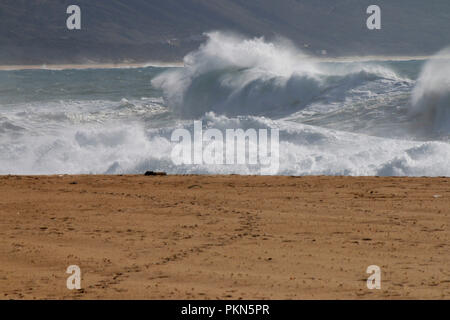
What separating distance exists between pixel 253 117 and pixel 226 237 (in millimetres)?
10101

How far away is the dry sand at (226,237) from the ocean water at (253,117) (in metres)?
2.46

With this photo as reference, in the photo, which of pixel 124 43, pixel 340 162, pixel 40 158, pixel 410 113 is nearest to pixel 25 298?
pixel 340 162

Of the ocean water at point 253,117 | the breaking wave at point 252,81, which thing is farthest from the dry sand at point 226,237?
the breaking wave at point 252,81

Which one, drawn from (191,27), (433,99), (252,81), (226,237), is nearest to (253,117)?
(433,99)

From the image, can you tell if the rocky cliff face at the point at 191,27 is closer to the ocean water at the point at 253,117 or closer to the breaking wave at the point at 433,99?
the ocean water at the point at 253,117

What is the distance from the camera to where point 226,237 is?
24.9 feet

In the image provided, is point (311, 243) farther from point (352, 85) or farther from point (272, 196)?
point (352, 85)

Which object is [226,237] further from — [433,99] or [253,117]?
[433,99]

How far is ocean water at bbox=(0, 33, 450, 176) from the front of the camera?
13617mm

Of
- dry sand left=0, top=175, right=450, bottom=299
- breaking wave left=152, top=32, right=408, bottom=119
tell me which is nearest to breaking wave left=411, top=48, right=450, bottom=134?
breaking wave left=152, top=32, right=408, bottom=119

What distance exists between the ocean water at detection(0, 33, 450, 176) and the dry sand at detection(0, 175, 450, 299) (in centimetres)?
246

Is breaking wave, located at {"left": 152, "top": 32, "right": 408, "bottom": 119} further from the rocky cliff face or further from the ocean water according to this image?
the rocky cliff face

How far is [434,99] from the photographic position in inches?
810

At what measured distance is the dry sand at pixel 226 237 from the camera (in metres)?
5.93
